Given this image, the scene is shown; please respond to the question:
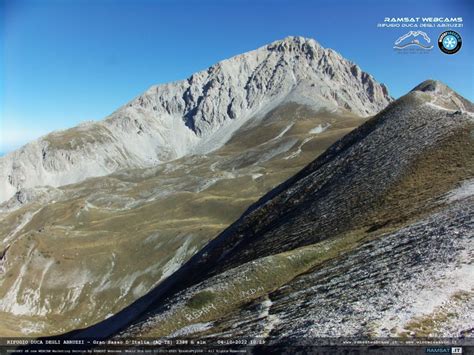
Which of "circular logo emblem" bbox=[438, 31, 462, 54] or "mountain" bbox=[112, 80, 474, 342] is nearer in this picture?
"mountain" bbox=[112, 80, 474, 342]

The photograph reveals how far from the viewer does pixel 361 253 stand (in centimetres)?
3241

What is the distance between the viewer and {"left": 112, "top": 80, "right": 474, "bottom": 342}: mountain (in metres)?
21.8

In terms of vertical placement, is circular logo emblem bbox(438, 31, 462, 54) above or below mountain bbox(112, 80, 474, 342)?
above

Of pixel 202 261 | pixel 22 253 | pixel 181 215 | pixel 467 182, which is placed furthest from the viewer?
pixel 181 215

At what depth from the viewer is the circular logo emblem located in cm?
4672

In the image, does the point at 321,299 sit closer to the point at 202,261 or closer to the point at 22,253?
the point at 202,261

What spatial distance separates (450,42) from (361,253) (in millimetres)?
30663

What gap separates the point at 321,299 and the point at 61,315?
342ft

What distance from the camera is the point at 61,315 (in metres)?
111

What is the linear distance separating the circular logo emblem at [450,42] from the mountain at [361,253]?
31.0ft

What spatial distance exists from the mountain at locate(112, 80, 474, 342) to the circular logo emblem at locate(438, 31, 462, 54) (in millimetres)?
9451

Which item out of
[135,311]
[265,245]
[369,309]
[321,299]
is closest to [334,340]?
[369,309]

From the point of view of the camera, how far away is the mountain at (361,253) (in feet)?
71.5

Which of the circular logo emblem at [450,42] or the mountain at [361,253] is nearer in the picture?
the mountain at [361,253]
